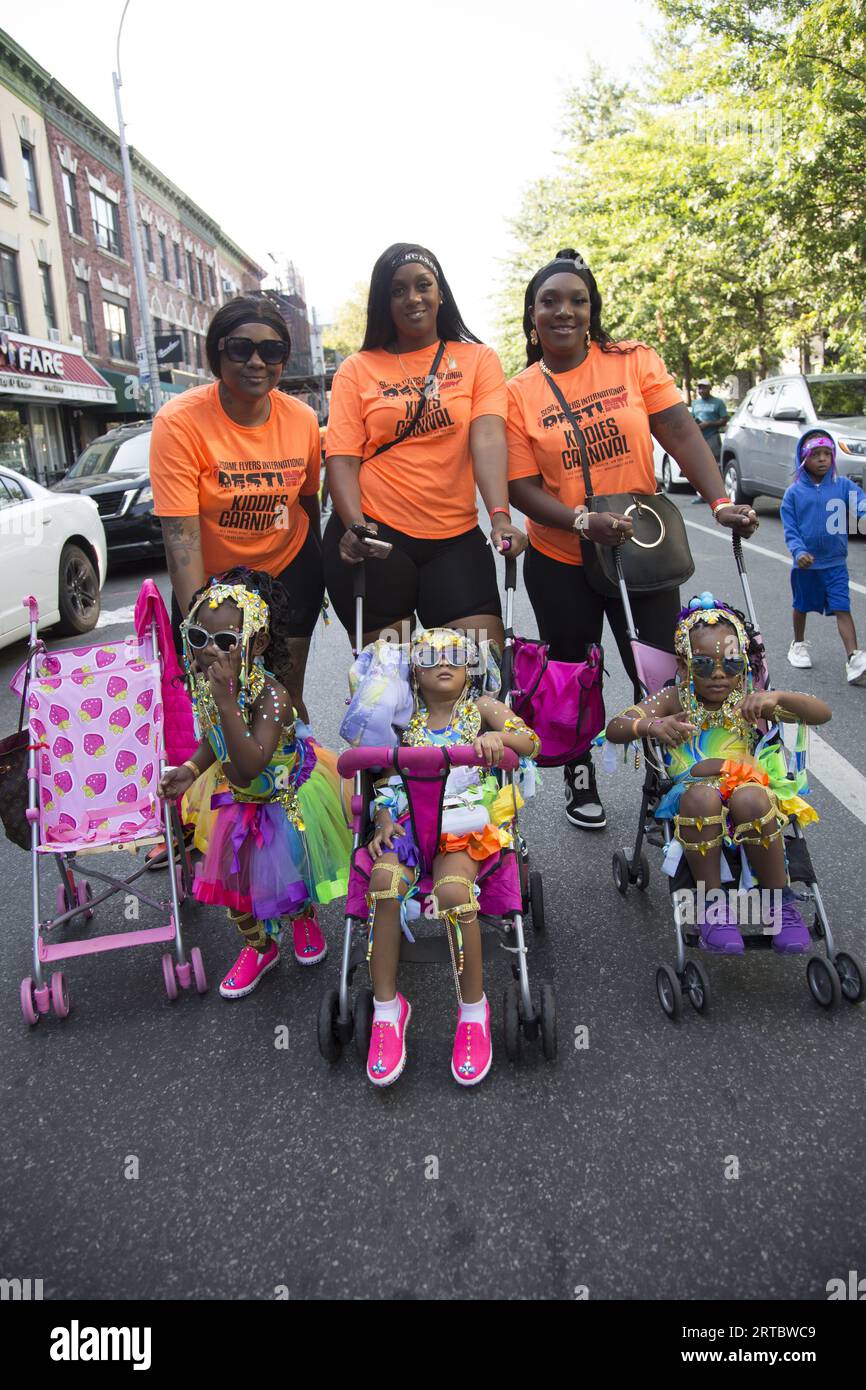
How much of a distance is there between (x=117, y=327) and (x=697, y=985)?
33.2m

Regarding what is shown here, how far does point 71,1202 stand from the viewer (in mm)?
2320

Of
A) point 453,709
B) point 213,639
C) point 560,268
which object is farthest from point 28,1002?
point 560,268

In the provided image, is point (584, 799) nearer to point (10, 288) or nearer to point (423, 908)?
point (423, 908)

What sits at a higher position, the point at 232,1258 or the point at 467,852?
the point at 467,852

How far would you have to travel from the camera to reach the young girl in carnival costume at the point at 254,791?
3021 mm

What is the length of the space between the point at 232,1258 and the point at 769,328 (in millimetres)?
21029

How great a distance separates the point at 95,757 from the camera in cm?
355

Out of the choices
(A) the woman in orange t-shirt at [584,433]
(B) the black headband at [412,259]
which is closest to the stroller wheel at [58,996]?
(A) the woman in orange t-shirt at [584,433]

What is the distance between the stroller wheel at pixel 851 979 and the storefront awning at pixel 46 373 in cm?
2182

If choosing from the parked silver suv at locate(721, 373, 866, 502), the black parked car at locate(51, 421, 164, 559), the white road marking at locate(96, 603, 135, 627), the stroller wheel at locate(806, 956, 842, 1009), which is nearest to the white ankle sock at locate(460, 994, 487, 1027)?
the stroller wheel at locate(806, 956, 842, 1009)

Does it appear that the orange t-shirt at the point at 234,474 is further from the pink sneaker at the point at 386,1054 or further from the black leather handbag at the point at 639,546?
the pink sneaker at the point at 386,1054

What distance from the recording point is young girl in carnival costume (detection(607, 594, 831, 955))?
280 cm

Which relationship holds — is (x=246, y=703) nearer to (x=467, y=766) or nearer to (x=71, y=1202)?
(x=467, y=766)

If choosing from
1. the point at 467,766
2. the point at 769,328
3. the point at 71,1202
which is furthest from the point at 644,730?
the point at 769,328
